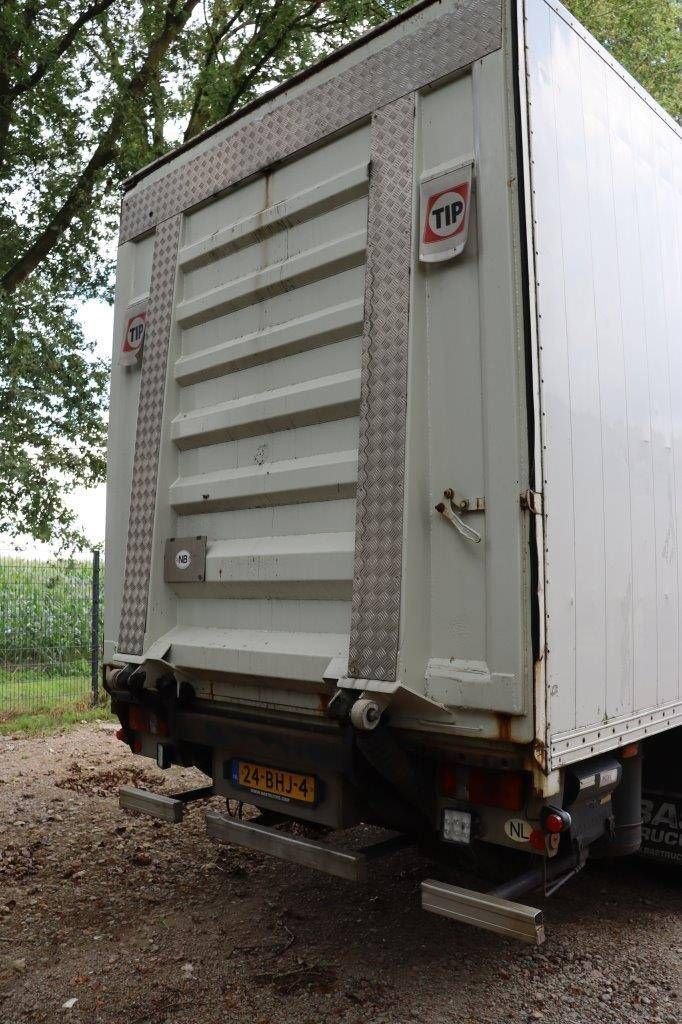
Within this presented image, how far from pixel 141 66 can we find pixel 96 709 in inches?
296

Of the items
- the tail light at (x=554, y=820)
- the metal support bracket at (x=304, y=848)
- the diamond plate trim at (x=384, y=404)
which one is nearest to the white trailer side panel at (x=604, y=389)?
the tail light at (x=554, y=820)

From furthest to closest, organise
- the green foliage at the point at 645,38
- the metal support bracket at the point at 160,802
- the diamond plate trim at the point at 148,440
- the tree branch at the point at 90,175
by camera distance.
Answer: the green foliage at the point at 645,38, the tree branch at the point at 90,175, the diamond plate trim at the point at 148,440, the metal support bracket at the point at 160,802

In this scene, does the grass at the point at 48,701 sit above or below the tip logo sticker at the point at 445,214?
below

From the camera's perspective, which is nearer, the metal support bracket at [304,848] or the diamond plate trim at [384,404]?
the diamond plate trim at [384,404]

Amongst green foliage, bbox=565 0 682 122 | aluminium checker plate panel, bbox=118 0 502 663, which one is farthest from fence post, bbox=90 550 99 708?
green foliage, bbox=565 0 682 122

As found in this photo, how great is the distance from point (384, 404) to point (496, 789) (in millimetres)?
1444

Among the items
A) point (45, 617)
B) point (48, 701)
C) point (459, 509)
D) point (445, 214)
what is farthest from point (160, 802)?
point (45, 617)

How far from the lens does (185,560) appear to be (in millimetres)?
3908

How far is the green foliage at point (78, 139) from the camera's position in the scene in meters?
8.73

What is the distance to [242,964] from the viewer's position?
11.2ft

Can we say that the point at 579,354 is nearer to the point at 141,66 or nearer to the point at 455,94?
the point at 455,94

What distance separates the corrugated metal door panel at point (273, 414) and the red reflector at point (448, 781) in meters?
0.59

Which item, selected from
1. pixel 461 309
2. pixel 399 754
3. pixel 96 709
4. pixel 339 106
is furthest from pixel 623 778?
pixel 96 709

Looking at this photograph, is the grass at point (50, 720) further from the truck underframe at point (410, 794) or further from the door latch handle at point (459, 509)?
the door latch handle at point (459, 509)
